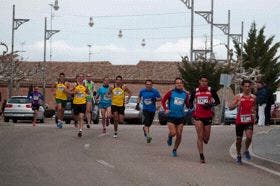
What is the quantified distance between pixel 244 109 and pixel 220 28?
119ft

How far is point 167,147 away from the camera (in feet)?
65.1

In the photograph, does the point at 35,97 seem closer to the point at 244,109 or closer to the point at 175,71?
the point at 244,109

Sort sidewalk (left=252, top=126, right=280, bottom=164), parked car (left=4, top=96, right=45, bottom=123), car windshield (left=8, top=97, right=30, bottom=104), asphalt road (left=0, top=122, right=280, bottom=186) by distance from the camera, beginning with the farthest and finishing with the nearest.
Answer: car windshield (left=8, top=97, right=30, bottom=104)
parked car (left=4, top=96, right=45, bottom=123)
sidewalk (left=252, top=126, right=280, bottom=164)
asphalt road (left=0, top=122, right=280, bottom=186)

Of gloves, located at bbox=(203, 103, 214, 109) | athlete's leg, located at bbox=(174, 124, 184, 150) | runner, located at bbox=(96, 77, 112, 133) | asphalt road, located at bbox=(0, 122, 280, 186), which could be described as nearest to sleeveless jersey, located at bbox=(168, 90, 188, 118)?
athlete's leg, located at bbox=(174, 124, 184, 150)

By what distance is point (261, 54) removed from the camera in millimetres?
72688

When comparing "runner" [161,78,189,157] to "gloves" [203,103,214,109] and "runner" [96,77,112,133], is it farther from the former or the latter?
"runner" [96,77,112,133]

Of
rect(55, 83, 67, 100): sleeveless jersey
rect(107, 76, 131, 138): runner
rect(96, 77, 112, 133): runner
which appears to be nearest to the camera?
rect(107, 76, 131, 138): runner

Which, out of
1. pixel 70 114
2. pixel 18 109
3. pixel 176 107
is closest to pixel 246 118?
pixel 176 107

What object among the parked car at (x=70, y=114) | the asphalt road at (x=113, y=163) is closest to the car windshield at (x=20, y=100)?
the parked car at (x=70, y=114)

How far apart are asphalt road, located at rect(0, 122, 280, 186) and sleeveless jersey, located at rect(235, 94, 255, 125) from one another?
0.97 m

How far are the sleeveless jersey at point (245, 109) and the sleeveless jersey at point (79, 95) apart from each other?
796 centimetres

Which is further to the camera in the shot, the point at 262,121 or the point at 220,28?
the point at 220,28

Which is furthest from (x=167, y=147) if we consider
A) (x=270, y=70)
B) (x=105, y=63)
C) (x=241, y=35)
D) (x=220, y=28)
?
(x=105, y=63)

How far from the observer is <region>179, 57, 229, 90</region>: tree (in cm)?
5656
